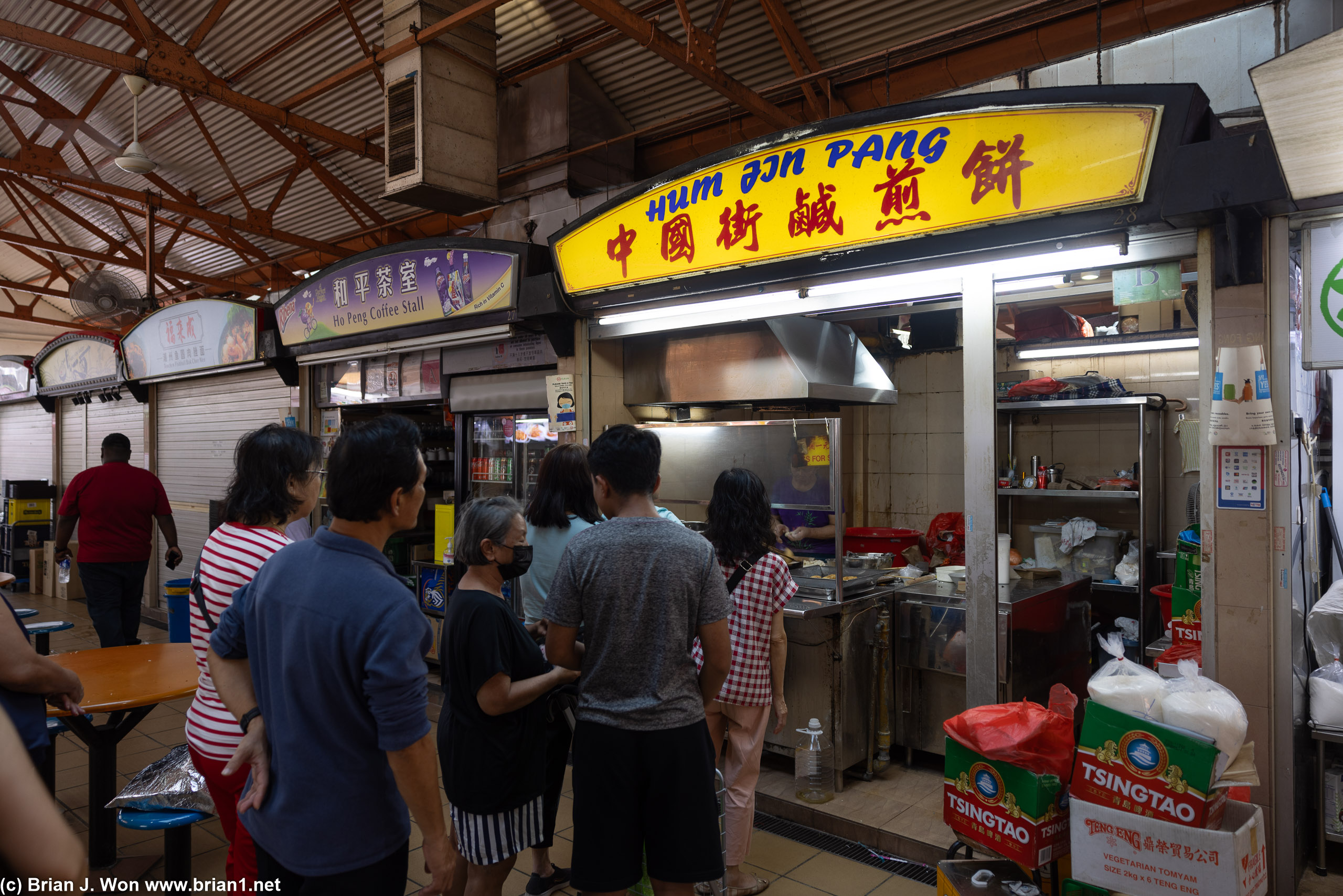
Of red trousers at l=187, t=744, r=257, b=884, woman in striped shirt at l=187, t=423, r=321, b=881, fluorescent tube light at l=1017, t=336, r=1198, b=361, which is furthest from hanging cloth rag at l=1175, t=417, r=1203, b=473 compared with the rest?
red trousers at l=187, t=744, r=257, b=884

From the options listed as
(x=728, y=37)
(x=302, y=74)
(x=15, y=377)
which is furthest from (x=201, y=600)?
(x=15, y=377)

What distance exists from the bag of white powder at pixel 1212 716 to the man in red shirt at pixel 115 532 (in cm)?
691

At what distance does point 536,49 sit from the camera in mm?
7012

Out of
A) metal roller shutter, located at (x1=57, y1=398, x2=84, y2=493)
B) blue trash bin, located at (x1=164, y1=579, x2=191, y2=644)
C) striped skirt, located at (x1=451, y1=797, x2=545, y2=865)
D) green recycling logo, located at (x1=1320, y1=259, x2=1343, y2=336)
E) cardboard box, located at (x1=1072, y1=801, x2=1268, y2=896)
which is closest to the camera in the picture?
cardboard box, located at (x1=1072, y1=801, x2=1268, y2=896)

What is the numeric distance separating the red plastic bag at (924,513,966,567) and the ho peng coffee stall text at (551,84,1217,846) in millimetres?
1214

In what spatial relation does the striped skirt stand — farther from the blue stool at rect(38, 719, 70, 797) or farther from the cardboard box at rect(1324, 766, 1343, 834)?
the cardboard box at rect(1324, 766, 1343, 834)

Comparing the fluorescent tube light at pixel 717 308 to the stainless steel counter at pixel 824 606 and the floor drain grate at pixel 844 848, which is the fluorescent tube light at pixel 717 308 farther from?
the floor drain grate at pixel 844 848

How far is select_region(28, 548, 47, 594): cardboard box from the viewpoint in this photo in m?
11.6

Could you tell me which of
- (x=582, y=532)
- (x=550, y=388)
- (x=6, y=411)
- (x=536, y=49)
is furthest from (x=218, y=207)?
(x=582, y=532)

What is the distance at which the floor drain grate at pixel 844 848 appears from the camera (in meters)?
3.70

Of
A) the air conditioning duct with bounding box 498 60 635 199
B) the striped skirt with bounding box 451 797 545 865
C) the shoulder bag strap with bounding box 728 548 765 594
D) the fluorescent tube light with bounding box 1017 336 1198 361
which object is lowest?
the striped skirt with bounding box 451 797 545 865

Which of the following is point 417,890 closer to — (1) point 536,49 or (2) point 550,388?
(2) point 550,388

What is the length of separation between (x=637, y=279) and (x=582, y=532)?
2.61m

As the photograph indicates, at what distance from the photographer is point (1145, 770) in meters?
2.40
